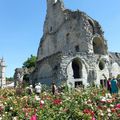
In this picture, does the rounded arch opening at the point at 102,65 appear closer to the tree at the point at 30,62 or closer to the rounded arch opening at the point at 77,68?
the rounded arch opening at the point at 77,68

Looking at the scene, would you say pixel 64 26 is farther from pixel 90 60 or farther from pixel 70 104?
pixel 70 104

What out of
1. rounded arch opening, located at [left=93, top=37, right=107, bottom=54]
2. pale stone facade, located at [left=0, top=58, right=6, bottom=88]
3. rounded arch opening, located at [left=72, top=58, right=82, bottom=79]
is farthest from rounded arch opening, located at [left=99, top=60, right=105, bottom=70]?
pale stone facade, located at [left=0, top=58, right=6, bottom=88]

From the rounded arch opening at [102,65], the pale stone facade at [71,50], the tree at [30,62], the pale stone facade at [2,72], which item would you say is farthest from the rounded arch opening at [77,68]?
the tree at [30,62]

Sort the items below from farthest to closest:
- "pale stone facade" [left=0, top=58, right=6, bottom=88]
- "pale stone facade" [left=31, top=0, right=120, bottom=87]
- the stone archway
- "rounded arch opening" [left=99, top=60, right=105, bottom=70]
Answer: "pale stone facade" [left=0, top=58, right=6, bottom=88] → "rounded arch opening" [left=99, top=60, right=105, bottom=70] → "pale stone facade" [left=31, top=0, right=120, bottom=87] → the stone archway

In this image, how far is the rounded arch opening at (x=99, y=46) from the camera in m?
45.9

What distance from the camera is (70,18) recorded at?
4816 cm

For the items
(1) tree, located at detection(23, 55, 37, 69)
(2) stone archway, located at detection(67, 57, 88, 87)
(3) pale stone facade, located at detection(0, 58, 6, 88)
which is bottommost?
(2) stone archway, located at detection(67, 57, 88, 87)

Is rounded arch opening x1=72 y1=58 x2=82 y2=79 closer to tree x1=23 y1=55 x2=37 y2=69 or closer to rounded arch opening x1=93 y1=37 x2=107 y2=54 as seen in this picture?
rounded arch opening x1=93 y1=37 x2=107 y2=54

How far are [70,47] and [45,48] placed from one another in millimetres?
7115

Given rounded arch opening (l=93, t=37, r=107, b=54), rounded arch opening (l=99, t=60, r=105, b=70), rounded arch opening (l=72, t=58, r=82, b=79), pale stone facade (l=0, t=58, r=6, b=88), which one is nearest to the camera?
rounded arch opening (l=72, t=58, r=82, b=79)

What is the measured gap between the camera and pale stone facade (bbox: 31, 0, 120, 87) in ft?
132

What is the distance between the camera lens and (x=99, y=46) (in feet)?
153

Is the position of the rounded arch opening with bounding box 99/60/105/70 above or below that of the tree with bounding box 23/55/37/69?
below

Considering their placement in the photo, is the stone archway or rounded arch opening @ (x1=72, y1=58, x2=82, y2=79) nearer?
the stone archway
